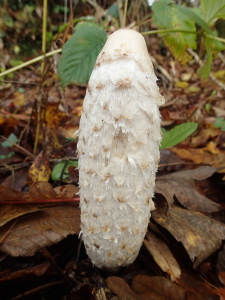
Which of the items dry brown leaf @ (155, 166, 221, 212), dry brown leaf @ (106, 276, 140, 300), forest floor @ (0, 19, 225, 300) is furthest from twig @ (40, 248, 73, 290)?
dry brown leaf @ (155, 166, 221, 212)

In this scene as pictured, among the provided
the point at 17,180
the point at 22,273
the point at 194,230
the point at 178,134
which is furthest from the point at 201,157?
the point at 22,273

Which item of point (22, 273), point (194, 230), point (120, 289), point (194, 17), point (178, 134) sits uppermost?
point (194, 17)

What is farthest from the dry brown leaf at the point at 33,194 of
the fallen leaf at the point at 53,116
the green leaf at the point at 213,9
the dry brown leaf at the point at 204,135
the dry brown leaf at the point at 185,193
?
the dry brown leaf at the point at 204,135

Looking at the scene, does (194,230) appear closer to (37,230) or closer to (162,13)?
(37,230)

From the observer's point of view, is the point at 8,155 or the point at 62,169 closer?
the point at 62,169

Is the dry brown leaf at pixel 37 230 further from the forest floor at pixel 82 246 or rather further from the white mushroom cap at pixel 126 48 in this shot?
the white mushroom cap at pixel 126 48

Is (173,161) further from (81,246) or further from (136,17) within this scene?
(136,17)
